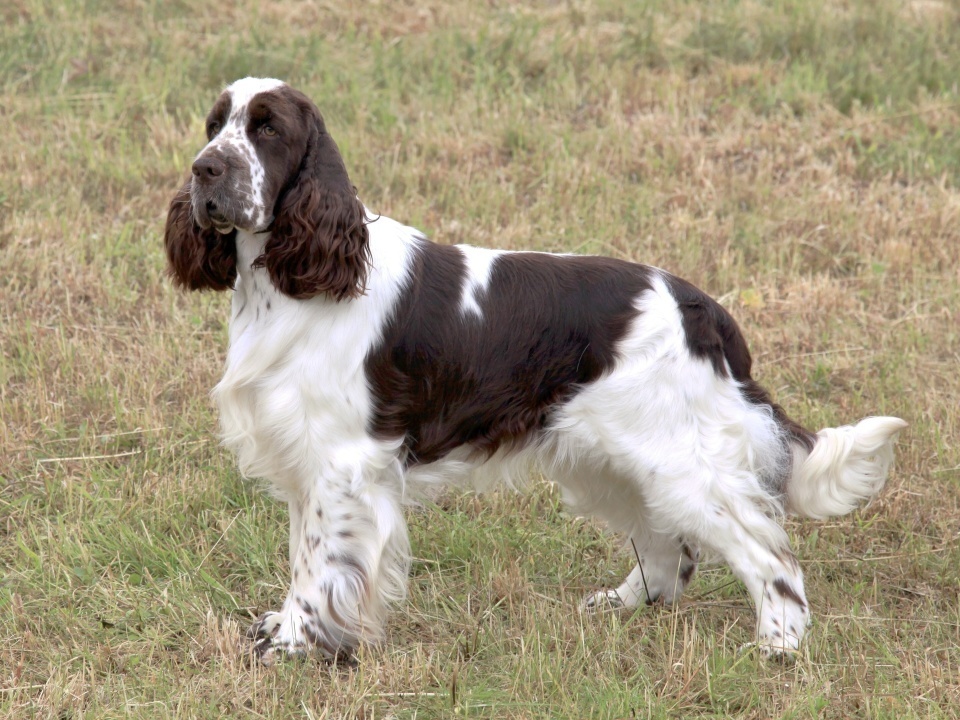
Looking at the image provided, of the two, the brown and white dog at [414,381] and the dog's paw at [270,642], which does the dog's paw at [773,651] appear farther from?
the dog's paw at [270,642]

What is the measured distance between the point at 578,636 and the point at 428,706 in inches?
22.7

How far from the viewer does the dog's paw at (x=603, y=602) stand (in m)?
4.10

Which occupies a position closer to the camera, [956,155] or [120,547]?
[120,547]

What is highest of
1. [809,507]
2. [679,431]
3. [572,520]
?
[679,431]

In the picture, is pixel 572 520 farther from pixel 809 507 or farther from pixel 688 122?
pixel 688 122

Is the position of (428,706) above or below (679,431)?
below

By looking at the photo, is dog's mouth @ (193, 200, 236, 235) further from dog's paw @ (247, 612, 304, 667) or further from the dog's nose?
dog's paw @ (247, 612, 304, 667)

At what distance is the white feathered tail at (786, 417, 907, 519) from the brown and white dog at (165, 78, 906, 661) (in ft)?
0.05

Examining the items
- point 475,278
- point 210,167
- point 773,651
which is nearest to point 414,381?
point 475,278

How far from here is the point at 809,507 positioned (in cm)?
399

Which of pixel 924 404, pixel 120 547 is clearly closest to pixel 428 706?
pixel 120 547

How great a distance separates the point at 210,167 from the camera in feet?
11.0

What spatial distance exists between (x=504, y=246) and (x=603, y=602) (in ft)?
9.33

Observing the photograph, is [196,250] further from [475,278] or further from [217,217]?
[475,278]
